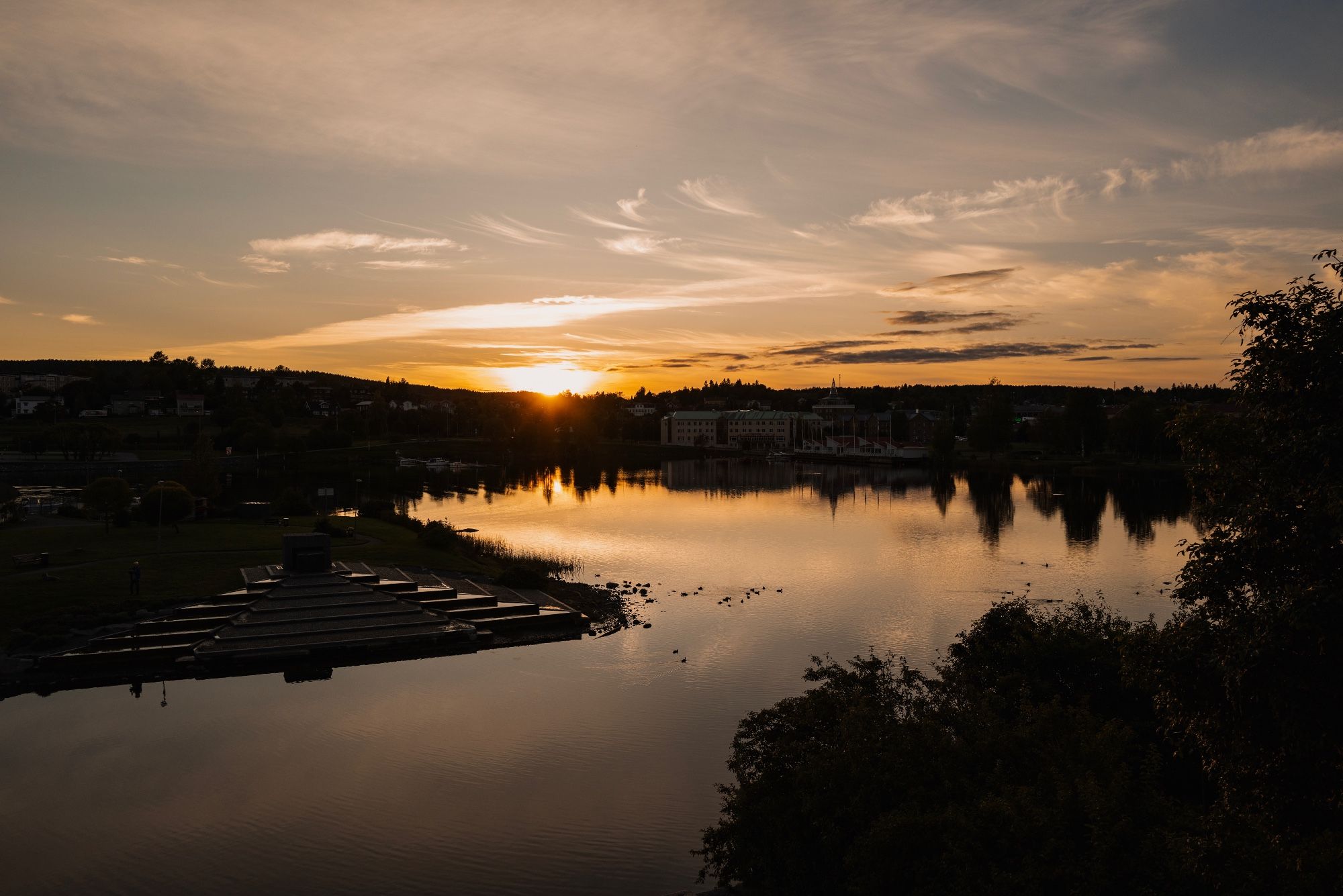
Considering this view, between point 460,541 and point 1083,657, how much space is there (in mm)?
43767

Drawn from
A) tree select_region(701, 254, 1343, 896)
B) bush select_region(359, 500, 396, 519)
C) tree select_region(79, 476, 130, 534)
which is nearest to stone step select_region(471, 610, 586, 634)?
tree select_region(701, 254, 1343, 896)

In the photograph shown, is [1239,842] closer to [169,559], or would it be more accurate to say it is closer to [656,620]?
[656,620]

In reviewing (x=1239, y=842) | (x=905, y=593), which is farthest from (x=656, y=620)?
(x=1239, y=842)

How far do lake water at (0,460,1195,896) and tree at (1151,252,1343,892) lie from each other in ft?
38.2

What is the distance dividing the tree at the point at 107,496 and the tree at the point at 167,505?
1.70m

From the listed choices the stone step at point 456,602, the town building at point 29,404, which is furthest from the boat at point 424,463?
the stone step at point 456,602

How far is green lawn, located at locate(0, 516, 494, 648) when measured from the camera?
113 feet

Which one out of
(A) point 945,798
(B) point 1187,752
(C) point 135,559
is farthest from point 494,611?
(B) point 1187,752

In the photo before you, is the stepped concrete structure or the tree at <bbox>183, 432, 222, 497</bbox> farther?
the tree at <bbox>183, 432, 222, 497</bbox>

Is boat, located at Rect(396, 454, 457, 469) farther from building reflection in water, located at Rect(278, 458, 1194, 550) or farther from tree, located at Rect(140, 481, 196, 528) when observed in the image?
tree, located at Rect(140, 481, 196, 528)

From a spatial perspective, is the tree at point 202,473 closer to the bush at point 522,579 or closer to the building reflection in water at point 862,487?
the building reflection in water at point 862,487

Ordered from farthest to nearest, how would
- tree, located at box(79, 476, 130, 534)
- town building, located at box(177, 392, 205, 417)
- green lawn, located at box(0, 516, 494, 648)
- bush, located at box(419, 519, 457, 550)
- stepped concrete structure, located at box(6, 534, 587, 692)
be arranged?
town building, located at box(177, 392, 205, 417) → bush, located at box(419, 519, 457, 550) → tree, located at box(79, 476, 130, 534) → green lawn, located at box(0, 516, 494, 648) → stepped concrete structure, located at box(6, 534, 587, 692)

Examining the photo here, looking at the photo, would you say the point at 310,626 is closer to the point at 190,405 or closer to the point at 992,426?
the point at 992,426

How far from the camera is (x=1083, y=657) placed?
21.3 metres
